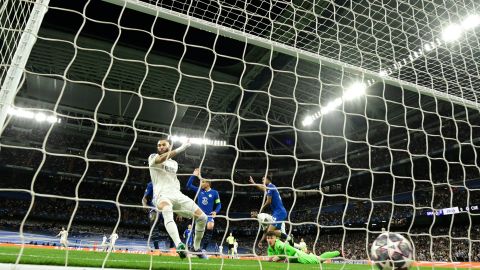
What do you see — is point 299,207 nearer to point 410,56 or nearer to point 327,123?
point 327,123

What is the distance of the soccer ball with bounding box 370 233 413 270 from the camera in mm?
Answer: 2680

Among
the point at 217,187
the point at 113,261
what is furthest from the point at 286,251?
the point at 217,187

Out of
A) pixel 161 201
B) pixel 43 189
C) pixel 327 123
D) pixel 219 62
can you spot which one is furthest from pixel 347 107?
pixel 43 189

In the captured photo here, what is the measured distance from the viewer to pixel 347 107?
22297mm

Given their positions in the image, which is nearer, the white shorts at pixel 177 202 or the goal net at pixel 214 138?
the white shorts at pixel 177 202

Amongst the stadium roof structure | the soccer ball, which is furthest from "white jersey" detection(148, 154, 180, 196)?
the stadium roof structure

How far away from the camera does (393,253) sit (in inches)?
107

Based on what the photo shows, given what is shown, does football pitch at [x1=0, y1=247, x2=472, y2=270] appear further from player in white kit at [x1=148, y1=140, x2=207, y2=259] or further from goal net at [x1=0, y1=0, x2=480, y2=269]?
goal net at [x1=0, y1=0, x2=480, y2=269]

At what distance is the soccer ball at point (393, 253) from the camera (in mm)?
2680

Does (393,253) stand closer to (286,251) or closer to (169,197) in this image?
(169,197)

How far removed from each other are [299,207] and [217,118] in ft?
35.0

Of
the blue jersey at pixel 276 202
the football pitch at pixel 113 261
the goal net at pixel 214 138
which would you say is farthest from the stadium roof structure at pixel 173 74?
the football pitch at pixel 113 261

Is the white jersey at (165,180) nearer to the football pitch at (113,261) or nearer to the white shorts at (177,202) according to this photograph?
the white shorts at (177,202)

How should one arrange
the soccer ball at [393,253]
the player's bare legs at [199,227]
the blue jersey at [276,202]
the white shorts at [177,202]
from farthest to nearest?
1. the blue jersey at [276,202]
2. the player's bare legs at [199,227]
3. the white shorts at [177,202]
4. the soccer ball at [393,253]
